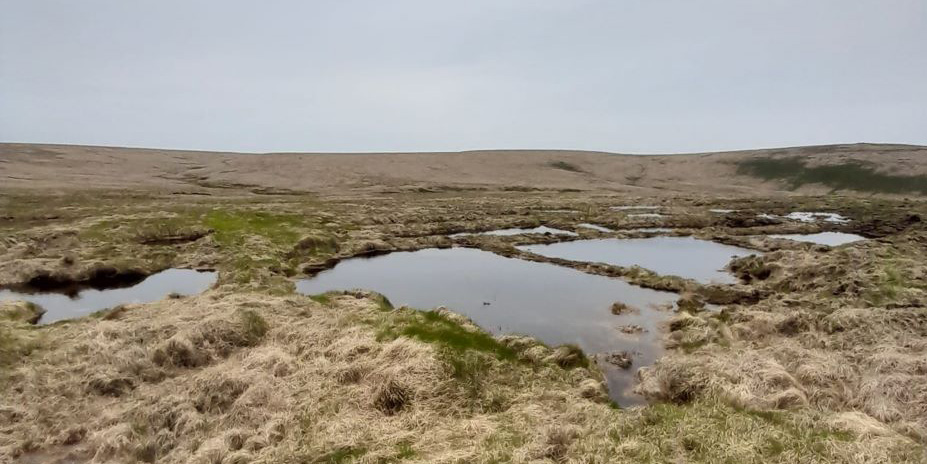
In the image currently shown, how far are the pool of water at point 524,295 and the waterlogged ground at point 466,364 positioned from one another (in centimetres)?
21

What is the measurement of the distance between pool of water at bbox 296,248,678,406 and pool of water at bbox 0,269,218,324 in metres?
6.61

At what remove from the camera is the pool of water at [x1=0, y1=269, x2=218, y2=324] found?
85.1 feet

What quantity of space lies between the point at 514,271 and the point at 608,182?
107492mm

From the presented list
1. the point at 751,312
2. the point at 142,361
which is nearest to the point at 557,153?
the point at 751,312

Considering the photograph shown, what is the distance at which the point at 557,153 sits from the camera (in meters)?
182

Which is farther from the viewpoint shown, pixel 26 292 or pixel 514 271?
pixel 514 271

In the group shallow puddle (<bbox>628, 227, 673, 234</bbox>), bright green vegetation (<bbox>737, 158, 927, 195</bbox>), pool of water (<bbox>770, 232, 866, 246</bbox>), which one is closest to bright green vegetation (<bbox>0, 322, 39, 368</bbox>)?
shallow puddle (<bbox>628, 227, 673, 234</bbox>)

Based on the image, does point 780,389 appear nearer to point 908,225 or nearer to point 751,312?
point 751,312

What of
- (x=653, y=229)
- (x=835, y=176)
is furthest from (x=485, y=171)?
(x=653, y=229)

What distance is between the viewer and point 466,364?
15516 mm

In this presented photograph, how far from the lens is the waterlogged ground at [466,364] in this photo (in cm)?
1178

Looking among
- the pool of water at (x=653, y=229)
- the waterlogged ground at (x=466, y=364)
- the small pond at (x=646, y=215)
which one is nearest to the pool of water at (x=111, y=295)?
the waterlogged ground at (x=466, y=364)

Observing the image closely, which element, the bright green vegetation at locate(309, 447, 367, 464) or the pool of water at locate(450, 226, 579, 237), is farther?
the pool of water at locate(450, 226, 579, 237)

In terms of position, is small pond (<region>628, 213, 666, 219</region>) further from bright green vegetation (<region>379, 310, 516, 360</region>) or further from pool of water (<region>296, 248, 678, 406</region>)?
bright green vegetation (<region>379, 310, 516, 360</region>)
